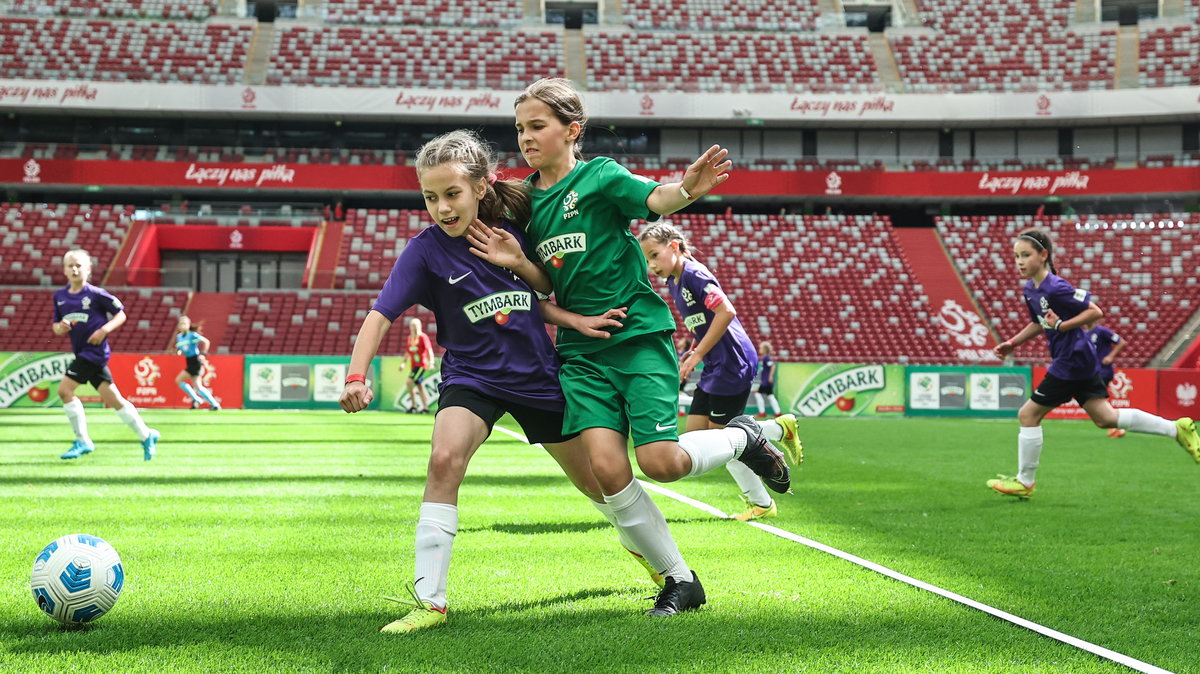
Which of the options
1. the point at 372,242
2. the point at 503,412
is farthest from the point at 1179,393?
the point at 372,242

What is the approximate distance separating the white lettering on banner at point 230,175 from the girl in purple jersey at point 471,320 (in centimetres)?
3927

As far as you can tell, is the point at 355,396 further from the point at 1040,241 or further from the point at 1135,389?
the point at 1135,389

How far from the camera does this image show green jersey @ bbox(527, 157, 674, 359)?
442 cm

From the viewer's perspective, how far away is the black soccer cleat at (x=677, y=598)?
4238mm

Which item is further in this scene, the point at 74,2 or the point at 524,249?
the point at 74,2

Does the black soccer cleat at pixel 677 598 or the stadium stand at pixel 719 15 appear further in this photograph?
the stadium stand at pixel 719 15

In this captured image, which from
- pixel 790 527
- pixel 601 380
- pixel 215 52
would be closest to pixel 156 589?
pixel 601 380

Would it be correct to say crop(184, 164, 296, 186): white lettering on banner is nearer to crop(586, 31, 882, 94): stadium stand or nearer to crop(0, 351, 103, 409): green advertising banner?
crop(586, 31, 882, 94): stadium stand

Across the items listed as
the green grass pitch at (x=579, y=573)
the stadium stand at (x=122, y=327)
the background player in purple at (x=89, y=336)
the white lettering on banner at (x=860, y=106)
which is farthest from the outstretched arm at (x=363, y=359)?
the white lettering on banner at (x=860, y=106)

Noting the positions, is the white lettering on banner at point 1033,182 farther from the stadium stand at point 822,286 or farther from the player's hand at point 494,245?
the player's hand at point 494,245

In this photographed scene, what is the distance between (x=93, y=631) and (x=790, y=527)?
4397 millimetres

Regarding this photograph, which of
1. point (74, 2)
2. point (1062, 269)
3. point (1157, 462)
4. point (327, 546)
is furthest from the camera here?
point (74, 2)

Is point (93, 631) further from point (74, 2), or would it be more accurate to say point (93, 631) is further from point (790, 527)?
point (74, 2)

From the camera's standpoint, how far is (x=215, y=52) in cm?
4381
